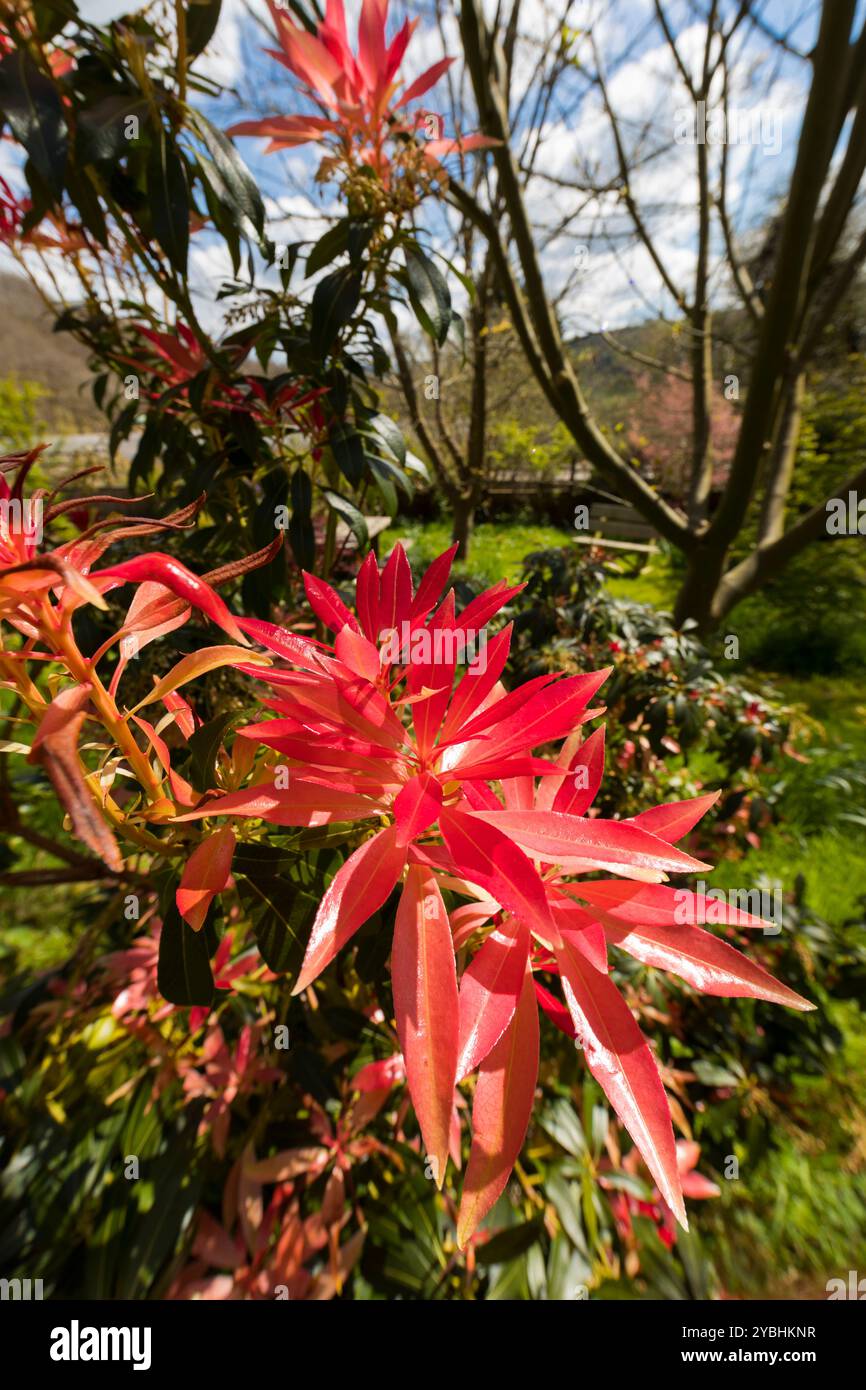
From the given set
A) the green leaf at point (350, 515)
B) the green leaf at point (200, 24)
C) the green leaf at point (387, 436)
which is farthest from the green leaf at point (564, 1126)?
the green leaf at point (200, 24)

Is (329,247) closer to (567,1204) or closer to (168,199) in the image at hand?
(168,199)

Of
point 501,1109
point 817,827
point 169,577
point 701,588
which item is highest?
point 169,577

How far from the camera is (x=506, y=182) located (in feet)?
5.61

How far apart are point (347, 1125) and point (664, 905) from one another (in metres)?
0.92

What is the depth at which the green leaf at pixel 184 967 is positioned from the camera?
48 cm

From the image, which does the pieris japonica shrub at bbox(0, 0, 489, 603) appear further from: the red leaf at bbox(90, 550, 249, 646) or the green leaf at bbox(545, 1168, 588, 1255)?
the green leaf at bbox(545, 1168, 588, 1255)

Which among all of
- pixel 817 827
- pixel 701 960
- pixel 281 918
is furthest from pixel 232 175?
pixel 817 827

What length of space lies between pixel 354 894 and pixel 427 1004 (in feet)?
0.25

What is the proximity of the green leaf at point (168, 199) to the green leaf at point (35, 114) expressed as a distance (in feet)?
0.35

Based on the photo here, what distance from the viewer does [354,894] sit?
38 centimetres

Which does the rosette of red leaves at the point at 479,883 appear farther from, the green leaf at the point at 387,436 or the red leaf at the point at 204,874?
the green leaf at the point at 387,436

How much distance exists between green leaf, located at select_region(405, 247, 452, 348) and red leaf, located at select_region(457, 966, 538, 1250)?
0.94 metres

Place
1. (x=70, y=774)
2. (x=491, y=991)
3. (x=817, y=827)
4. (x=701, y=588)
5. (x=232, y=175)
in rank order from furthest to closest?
(x=817, y=827)
(x=701, y=588)
(x=232, y=175)
(x=491, y=991)
(x=70, y=774)

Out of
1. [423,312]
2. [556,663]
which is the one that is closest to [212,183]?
[423,312]
